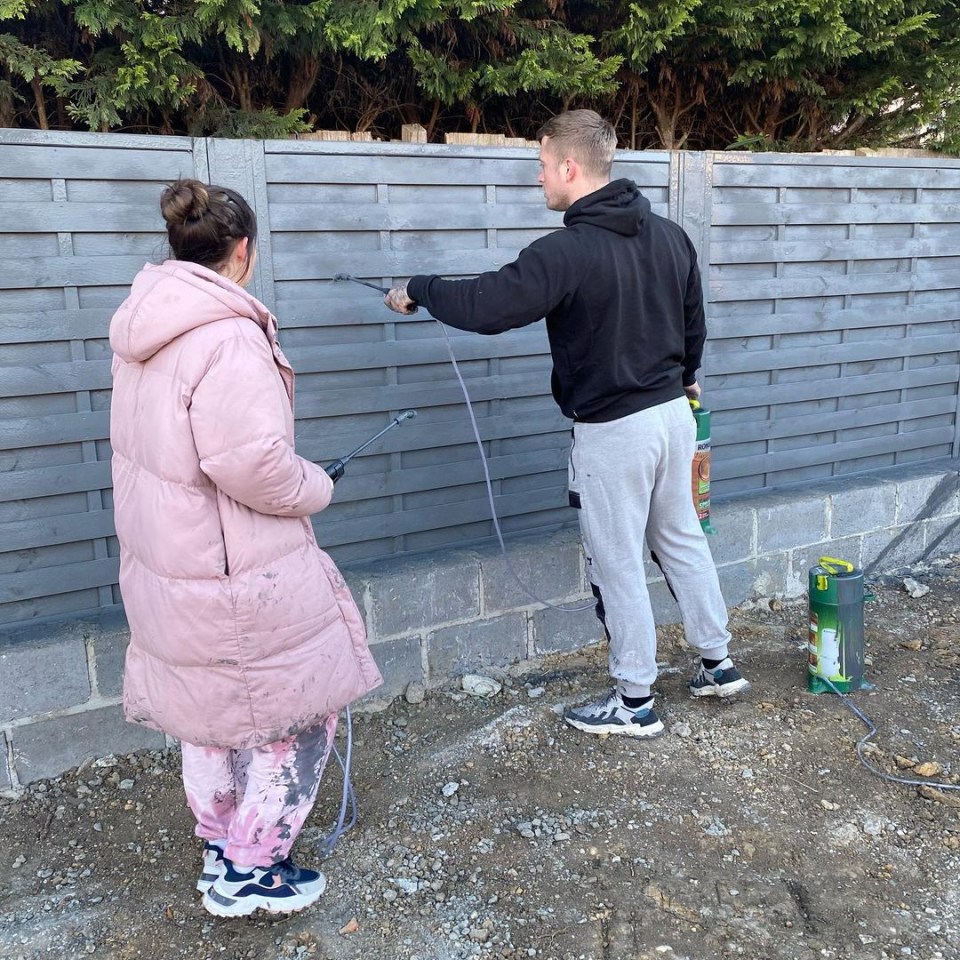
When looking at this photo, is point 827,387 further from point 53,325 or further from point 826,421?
point 53,325

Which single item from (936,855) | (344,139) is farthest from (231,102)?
(936,855)

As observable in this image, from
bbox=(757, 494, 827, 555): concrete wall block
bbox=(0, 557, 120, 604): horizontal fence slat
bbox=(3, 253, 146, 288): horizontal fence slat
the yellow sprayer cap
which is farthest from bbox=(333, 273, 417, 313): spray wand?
bbox=(757, 494, 827, 555): concrete wall block

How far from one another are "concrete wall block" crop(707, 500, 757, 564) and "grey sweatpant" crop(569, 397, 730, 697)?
96cm

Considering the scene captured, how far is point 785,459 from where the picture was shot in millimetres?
5078

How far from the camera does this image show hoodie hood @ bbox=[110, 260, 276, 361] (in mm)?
2273

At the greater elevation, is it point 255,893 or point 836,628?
point 836,628

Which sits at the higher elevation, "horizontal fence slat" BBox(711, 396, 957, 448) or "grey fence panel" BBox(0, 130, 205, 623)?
"grey fence panel" BBox(0, 130, 205, 623)

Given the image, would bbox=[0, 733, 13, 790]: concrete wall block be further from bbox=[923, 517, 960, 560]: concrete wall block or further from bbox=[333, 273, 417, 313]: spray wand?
bbox=[923, 517, 960, 560]: concrete wall block

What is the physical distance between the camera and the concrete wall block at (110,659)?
3389mm

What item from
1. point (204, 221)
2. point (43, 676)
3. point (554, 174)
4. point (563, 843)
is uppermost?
point (554, 174)

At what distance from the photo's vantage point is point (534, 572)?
4223 millimetres

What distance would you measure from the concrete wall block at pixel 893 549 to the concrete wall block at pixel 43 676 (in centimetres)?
397

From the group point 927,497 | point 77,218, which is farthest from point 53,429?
point 927,497

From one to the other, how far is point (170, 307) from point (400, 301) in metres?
1.25
